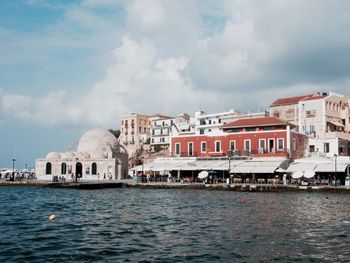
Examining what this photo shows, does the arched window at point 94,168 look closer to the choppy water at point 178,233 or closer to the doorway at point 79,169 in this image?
the doorway at point 79,169

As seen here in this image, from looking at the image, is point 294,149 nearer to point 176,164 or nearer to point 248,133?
point 248,133

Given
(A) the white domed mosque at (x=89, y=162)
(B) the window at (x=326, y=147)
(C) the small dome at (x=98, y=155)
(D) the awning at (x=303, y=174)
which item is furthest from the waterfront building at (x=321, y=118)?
(C) the small dome at (x=98, y=155)

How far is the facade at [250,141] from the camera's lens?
51.7 metres

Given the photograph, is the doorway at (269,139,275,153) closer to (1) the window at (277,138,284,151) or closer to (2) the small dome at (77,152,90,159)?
(1) the window at (277,138,284,151)

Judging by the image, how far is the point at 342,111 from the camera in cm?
6638

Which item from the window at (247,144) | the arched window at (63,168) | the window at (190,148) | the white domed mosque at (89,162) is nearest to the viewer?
the window at (247,144)

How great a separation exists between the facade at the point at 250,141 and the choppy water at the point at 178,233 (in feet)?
71.1

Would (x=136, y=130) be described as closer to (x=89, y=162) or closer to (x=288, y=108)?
(x=89, y=162)

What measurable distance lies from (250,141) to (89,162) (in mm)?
27550

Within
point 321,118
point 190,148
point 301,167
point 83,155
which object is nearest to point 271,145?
point 301,167

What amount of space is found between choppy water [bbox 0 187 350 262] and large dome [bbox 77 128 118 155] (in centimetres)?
4134

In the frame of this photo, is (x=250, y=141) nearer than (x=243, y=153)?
No

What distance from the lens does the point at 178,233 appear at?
63.3 ft

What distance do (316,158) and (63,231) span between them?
34782 millimetres
